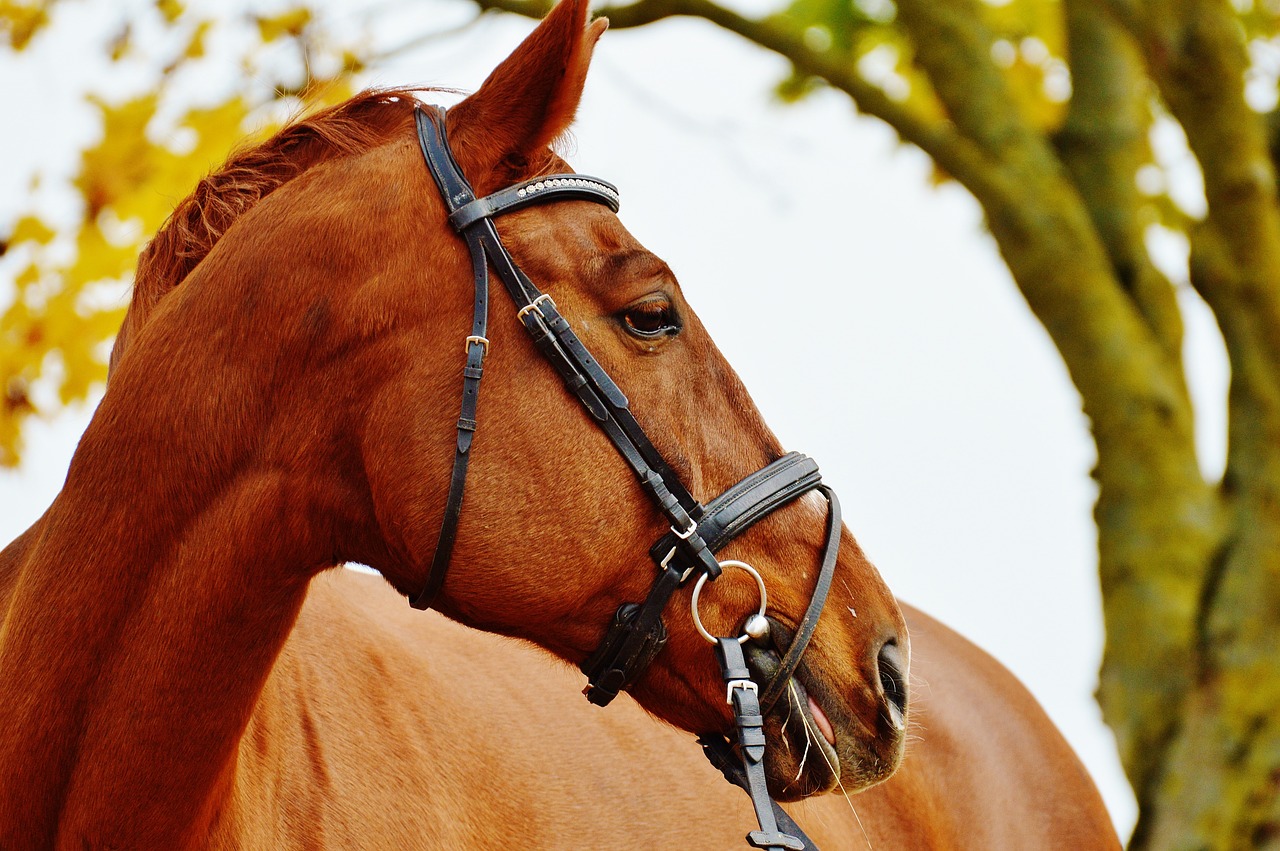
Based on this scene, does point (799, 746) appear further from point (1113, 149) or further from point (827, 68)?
point (1113, 149)

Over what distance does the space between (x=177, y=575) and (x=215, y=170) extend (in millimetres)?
880

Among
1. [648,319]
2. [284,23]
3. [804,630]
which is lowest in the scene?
[804,630]

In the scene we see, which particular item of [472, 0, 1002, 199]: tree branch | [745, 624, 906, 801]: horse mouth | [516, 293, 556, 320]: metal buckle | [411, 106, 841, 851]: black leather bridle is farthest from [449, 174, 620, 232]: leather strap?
[472, 0, 1002, 199]: tree branch

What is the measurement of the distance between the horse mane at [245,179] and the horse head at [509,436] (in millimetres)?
139

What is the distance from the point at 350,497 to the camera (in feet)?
6.90

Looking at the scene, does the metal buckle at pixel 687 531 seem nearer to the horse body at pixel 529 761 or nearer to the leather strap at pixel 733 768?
the leather strap at pixel 733 768

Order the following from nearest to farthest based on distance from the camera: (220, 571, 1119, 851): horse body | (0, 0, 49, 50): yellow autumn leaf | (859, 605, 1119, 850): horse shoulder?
(220, 571, 1119, 851): horse body, (859, 605, 1119, 850): horse shoulder, (0, 0, 49, 50): yellow autumn leaf

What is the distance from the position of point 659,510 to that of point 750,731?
1.40ft

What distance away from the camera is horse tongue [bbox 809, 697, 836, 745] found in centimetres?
207

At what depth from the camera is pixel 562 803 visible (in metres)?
2.94

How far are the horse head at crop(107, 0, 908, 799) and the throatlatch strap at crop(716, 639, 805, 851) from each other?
4 cm

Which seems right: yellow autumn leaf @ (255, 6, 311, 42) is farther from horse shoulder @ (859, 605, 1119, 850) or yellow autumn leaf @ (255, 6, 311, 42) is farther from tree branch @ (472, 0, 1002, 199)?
horse shoulder @ (859, 605, 1119, 850)

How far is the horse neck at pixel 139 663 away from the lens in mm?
2010

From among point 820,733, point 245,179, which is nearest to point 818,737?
point 820,733
